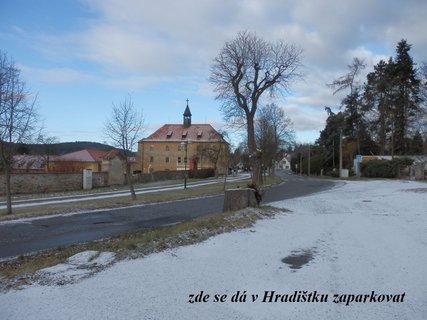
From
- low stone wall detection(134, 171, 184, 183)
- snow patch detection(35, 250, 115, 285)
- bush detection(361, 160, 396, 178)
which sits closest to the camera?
snow patch detection(35, 250, 115, 285)

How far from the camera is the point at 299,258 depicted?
29.2 feet

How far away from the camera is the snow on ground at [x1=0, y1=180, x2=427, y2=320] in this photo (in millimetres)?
5684

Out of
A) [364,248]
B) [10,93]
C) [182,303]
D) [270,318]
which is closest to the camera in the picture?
[270,318]

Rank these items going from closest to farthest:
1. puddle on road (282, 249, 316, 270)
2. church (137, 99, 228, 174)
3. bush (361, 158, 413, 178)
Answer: puddle on road (282, 249, 316, 270), bush (361, 158, 413, 178), church (137, 99, 228, 174)

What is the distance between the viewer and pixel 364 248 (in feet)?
Result: 32.9

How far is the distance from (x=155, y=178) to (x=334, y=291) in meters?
61.4

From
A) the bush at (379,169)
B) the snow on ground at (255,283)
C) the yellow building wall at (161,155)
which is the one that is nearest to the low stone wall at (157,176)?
the bush at (379,169)

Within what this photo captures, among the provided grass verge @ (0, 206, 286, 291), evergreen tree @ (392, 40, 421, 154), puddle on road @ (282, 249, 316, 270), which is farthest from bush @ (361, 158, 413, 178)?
puddle on road @ (282, 249, 316, 270)

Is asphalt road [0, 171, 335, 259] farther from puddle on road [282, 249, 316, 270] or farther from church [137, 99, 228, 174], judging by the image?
church [137, 99, 228, 174]

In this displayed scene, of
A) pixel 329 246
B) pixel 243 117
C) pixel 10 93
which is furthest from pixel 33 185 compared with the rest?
pixel 329 246

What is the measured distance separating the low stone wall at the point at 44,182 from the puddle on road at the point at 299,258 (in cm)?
3232

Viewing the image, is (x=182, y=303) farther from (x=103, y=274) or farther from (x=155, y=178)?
(x=155, y=178)

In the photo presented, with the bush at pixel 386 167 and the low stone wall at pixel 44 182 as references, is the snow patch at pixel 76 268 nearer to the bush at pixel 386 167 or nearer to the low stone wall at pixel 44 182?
the low stone wall at pixel 44 182

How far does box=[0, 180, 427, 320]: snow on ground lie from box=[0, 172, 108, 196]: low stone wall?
105 ft
